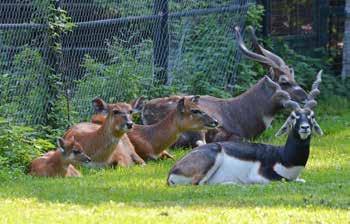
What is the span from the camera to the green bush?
11.8 metres

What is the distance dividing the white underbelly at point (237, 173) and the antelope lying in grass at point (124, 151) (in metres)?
1.81

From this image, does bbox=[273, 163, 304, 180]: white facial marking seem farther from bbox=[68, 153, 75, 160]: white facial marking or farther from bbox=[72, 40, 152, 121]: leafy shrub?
bbox=[72, 40, 152, 121]: leafy shrub

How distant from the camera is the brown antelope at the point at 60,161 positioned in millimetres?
11742

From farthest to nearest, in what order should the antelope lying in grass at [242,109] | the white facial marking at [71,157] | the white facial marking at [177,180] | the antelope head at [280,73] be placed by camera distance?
the antelope head at [280,73], the antelope lying in grass at [242,109], the white facial marking at [71,157], the white facial marking at [177,180]

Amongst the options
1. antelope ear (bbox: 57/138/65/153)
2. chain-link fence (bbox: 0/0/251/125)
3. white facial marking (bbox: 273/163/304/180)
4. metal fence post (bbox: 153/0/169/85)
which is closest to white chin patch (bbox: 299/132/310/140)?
white facial marking (bbox: 273/163/304/180)

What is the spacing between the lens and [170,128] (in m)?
13.4

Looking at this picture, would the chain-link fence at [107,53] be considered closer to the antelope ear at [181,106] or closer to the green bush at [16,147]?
the green bush at [16,147]

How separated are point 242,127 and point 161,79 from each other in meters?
1.61

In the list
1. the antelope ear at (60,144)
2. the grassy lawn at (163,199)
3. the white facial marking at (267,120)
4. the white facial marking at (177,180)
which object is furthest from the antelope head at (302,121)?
the white facial marking at (267,120)

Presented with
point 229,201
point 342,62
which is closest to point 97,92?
point 229,201

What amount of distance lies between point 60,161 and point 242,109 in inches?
145

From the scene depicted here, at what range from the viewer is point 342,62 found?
789 inches

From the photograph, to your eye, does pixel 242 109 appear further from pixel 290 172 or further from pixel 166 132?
pixel 290 172

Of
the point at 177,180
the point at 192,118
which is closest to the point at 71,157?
the point at 177,180
